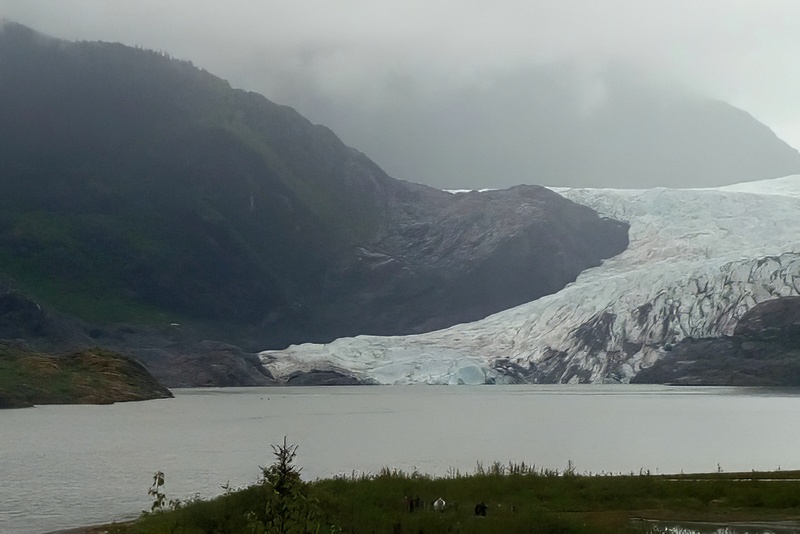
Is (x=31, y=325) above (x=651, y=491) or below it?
above

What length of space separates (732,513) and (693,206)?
14866 cm

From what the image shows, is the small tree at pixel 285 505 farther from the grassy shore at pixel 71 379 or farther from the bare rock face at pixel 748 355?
the bare rock face at pixel 748 355

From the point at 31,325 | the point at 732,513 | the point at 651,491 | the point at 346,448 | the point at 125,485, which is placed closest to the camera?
the point at 732,513

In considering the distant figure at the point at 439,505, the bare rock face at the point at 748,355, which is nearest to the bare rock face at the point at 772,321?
the bare rock face at the point at 748,355

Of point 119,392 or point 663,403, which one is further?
point 119,392

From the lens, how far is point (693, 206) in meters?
168

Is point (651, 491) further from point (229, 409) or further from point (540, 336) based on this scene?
point (540, 336)

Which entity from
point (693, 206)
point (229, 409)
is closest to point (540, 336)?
point (693, 206)

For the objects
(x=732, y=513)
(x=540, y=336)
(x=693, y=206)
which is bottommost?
(x=732, y=513)

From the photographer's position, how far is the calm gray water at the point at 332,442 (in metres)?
35.6

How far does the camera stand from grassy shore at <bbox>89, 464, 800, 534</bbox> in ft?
65.5

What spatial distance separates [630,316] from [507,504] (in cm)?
11613

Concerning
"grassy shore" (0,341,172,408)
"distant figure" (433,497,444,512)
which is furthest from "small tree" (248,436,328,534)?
"grassy shore" (0,341,172,408)

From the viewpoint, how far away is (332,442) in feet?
177
